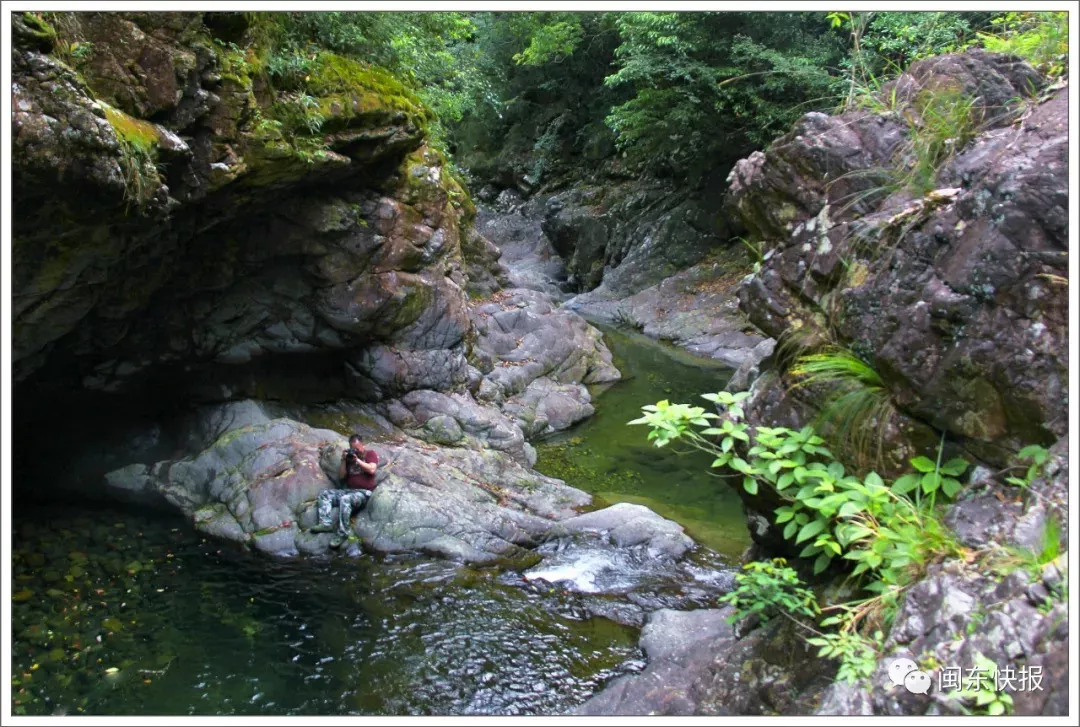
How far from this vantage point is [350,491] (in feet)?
32.6

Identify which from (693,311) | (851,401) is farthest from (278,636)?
(693,311)

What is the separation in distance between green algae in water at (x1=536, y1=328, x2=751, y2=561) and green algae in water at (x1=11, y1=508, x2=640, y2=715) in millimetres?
3032

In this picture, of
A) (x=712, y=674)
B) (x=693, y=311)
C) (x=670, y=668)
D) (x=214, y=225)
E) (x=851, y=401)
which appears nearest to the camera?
(x=851, y=401)

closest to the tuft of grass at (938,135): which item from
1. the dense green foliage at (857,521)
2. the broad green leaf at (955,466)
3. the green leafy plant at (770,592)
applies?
the dense green foliage at (857,521)

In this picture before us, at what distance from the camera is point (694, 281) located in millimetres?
24328

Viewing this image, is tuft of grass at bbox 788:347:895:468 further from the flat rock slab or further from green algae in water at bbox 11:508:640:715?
green algae in water at bbox 11:508:640:715

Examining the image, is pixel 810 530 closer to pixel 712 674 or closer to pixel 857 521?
pixel 857 521

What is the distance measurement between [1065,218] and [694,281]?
2043 centimetres

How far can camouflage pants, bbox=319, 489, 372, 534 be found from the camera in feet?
31.7

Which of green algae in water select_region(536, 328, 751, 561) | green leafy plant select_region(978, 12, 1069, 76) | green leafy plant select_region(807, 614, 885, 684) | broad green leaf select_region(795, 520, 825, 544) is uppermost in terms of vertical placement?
green leafy plant select_region(978, 12, 1069, 76)

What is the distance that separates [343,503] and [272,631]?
2.20 meters

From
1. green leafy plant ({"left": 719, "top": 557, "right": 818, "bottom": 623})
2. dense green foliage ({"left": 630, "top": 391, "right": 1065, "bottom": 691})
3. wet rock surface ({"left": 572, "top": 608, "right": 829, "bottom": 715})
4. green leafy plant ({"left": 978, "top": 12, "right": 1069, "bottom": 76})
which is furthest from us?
green leafy plant ({"left": 978, "top": 12, "right": 1069, "bottom": 76})

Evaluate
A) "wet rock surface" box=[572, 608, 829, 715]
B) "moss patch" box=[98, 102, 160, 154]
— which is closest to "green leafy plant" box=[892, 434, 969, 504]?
"wet rock surface" box=[572, 608, 829, 715]

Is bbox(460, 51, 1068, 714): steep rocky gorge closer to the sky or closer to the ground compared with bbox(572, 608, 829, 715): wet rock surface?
closer to the sky
